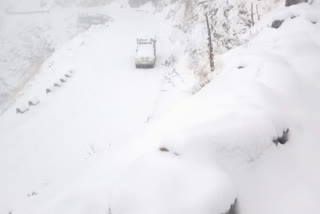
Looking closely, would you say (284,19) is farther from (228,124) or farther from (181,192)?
(181,192)

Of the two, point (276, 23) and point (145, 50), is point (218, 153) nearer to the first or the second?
point (276, 23)

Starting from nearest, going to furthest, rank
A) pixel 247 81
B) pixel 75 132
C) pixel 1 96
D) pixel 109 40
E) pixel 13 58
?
pixel 247 81, pixel 75 132, pixel 109 40, pixel 1 96, pixel 13 58

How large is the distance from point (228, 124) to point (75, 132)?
312 inches

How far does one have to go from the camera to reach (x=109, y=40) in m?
21.7

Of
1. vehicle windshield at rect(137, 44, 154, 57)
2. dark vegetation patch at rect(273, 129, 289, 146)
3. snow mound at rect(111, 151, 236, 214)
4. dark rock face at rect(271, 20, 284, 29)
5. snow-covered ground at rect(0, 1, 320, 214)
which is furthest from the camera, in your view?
vehicle windshield at rect(137, 44, 154, 57)

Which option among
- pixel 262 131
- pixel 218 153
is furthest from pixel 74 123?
pixel 262 131

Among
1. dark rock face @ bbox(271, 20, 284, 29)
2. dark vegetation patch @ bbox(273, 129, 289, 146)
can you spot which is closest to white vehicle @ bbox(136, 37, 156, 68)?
dark rock face @ bbox(271, 20, 284, 29)

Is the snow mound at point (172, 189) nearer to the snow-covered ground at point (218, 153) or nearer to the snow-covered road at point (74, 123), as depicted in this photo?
the snow-covered ground at point (218, 153)

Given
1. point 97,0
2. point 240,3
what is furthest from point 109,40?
point 97,0

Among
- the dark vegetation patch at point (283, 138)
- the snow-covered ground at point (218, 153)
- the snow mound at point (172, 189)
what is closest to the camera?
the snow mound at point (172, 189)

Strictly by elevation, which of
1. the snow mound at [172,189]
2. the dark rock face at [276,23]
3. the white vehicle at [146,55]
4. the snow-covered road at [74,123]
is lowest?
the snow-covered road at [74,123]

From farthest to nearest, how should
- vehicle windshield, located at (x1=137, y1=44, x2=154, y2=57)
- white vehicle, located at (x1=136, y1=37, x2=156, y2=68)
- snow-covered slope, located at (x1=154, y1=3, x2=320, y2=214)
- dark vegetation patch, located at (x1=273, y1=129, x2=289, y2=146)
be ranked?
vehicle windshield, located at (x1=137, y1=44, x2=154, y2=57) → white vehicle, located at (x1=136, y1=37, x2=156, y2=68) → dark vegetation patch, located at (x1=273, y1=129, x2=289, y2=146) → snow-covered slope, located at (x1=154, y1=3, x2=320, y2=214)

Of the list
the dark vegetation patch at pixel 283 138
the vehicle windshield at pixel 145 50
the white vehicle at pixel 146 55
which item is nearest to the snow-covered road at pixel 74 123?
the white vehicle at pixel 146 55

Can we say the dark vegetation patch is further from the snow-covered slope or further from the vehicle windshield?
the vehicle windshield
